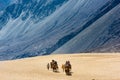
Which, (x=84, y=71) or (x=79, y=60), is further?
(x=79, y=60)

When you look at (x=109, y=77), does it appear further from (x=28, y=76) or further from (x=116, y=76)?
(x=28, y=76)

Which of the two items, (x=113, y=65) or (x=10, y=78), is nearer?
(x=10, y=78)

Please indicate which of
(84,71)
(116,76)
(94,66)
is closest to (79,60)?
(94,66)

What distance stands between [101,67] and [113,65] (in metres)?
1.94

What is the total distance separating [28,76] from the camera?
43219 mm

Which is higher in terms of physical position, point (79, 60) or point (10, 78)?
point (79, 60)

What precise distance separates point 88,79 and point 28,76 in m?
7.32

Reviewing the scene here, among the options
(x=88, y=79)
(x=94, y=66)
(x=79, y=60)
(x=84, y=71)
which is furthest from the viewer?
(x=79, y=60)

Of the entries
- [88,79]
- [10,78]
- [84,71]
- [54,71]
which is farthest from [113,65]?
[10,78]

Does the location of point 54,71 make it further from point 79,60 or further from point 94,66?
point 79,60

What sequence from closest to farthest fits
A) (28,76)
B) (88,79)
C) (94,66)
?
(88,79)
(28,76)
(94,66)

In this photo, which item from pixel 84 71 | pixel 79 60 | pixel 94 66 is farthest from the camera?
pixel 79 60

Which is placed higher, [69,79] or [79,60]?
[79,60]

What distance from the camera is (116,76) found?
42469mm
